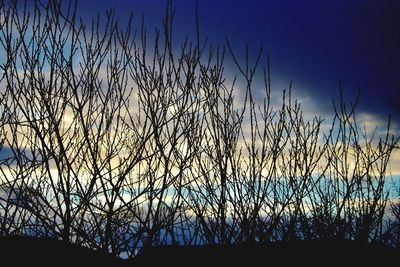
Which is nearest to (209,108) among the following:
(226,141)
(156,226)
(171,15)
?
(226,141)

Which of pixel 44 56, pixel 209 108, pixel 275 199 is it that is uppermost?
pixel 44 56

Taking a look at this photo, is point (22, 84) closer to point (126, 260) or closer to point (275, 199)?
point (126, 260)

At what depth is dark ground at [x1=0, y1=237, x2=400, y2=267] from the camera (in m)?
3.81

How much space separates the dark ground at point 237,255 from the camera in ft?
12.5

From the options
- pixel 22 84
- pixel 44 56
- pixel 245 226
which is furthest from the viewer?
pixel 245 226

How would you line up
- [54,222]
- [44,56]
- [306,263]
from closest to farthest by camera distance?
[54,222]
[44,56]
[306,263]

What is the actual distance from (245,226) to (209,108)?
1127 mm

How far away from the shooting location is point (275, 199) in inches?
183

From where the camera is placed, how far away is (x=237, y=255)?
3.83 m

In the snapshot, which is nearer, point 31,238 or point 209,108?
point 209,108

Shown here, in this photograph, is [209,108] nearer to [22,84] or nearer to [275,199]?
[275,199]

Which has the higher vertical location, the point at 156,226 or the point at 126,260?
the point at 156,226

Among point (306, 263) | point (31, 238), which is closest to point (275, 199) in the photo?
point (306, 263)

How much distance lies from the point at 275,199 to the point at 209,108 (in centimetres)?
134
